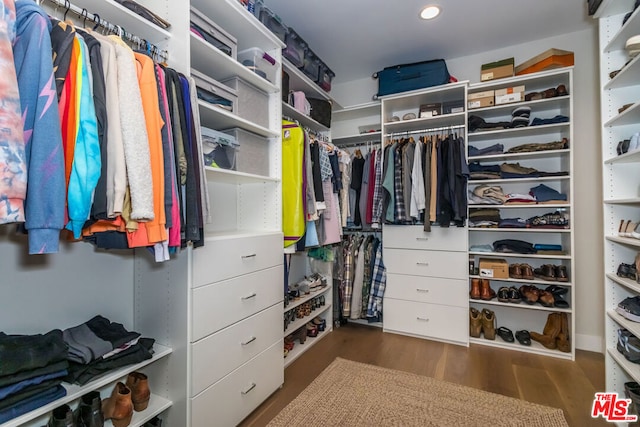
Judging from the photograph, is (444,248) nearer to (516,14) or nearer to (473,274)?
(473,274)

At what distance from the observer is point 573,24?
2342 millimetres

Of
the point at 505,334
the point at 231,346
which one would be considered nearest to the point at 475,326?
the point at 505,334

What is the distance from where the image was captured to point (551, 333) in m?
2.39

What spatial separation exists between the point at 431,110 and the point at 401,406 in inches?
90.5

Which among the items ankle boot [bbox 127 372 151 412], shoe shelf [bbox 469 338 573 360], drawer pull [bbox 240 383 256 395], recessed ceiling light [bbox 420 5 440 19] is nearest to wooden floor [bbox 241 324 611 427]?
shoe shelf [bbox 469 338 573 360]

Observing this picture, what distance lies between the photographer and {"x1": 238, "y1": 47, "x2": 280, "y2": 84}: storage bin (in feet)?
5.81

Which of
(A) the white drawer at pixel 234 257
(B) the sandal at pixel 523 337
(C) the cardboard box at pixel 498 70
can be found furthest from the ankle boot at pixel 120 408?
(C) the cardboard box at pixel 498 70

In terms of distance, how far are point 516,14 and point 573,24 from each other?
0.56 m

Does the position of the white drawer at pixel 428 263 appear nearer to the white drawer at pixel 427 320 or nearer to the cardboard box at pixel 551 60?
the white drawer at pixel 427 320

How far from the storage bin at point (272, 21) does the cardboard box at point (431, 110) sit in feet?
4.47

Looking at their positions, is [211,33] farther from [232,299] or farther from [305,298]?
[305,298]

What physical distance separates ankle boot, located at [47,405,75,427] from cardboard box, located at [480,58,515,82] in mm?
3294

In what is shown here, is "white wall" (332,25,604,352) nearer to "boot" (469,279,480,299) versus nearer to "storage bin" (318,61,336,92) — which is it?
"boot" (469,279,480,299)

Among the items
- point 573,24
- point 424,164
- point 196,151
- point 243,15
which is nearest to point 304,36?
point 243,15
